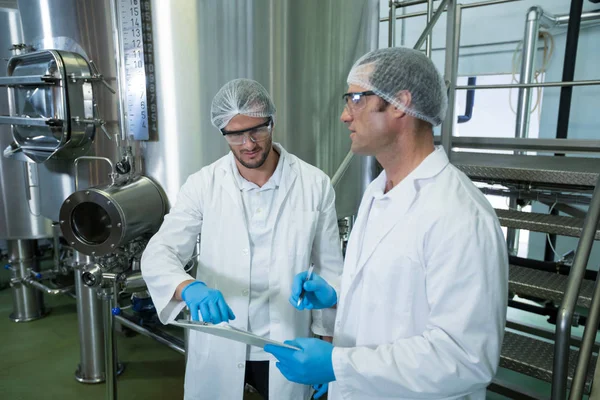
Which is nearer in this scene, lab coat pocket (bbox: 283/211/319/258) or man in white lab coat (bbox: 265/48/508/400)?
man in white lab coat (bbox: 265/48/508/400)

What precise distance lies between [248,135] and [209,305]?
48 centimetres

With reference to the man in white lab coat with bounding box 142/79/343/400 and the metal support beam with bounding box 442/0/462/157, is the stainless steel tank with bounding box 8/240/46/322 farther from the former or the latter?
the metal support beam with bounding box 442/0/462/157

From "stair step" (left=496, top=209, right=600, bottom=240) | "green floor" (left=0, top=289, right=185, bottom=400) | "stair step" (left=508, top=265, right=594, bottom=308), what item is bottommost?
"green floor" (left=0, top=289, right=185, bottom=400)

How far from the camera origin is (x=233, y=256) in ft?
4.03

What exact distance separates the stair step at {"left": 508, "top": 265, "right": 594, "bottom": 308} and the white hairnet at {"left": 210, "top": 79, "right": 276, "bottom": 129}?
1096 millimetres

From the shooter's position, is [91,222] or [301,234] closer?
[301,234]

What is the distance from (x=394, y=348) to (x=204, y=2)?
127cm

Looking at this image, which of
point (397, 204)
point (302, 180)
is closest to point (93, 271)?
point (302, 180)

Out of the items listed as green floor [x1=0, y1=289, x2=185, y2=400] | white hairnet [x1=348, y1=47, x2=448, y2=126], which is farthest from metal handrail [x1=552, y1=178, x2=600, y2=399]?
green floor [x1=0, y1=289, x2=185, y2=400]

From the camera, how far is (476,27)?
11.9ft

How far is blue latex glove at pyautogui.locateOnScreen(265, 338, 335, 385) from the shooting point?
0.83m

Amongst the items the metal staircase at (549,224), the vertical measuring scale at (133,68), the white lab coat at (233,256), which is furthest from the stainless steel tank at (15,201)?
the metal staircase at (549,224)

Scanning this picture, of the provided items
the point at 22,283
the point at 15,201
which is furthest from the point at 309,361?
the point at 22,283

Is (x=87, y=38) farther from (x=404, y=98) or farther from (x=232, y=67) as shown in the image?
(x=404, y=98)
